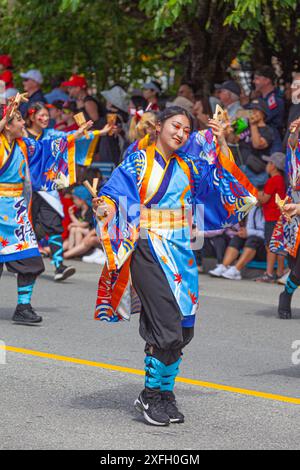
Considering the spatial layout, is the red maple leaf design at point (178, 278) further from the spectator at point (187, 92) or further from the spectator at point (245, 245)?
the spectator at point (187, 92)

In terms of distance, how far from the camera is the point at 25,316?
30.4 feet

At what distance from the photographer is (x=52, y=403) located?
6.55 meters

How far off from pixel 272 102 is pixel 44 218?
2.93 m

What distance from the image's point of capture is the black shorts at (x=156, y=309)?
20.0 ft

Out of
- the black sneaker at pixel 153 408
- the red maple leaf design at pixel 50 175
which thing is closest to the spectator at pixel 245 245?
the red maple leaf design at pixel 50 175

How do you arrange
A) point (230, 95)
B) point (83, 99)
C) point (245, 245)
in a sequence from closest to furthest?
point (245, 245)
point (230, 95)
point (83, 99)

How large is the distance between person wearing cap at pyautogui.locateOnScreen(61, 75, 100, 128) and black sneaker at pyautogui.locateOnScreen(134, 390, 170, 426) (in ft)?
28.7

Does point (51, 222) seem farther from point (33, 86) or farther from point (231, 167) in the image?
point (231, 167)

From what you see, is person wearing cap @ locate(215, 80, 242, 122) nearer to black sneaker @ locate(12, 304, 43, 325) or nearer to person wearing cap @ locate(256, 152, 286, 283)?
person wearing cap @ locate(256, 152, 286, 283)

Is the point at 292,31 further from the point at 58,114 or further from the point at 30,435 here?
the point at 30,435

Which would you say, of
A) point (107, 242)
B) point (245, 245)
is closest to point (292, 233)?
point (245, 245)

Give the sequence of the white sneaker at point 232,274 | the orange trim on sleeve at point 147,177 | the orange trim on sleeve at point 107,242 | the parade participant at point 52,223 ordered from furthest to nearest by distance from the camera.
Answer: the white sneaker at point 232,274
the parade participant at point 52,223
the orange trim on sleeve at point 147,177
the orange trim on sleeve at point 107,242

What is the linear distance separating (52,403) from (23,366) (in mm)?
1083
